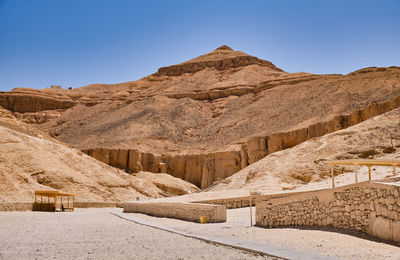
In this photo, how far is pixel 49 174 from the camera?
29.5 meters

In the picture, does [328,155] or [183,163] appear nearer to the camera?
[328,155]

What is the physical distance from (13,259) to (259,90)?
69092mm

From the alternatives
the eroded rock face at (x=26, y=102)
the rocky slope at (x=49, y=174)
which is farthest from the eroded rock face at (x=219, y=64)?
the rocky slope at (x=49, y=174)

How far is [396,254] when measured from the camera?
6918 millimetres

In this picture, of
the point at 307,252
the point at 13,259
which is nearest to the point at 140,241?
the point at 13,259

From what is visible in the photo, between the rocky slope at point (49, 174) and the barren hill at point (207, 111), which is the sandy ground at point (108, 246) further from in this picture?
the barren hill at point (207, 111)

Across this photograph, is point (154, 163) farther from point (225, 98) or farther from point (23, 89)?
point (23, 89)

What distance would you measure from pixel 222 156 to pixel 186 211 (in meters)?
31.4

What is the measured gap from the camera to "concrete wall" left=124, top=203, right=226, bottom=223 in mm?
15305

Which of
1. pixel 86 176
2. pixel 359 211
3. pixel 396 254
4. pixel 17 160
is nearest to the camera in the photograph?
pixel 396 254

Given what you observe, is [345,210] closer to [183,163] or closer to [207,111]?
[183,163]

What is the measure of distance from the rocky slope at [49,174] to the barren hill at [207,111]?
1385cm

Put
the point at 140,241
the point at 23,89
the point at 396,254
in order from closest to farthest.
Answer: the point at 396,254 < the point at 140,241 < the point at 23,89

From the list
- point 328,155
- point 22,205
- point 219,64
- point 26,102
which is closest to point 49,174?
point 22,205
